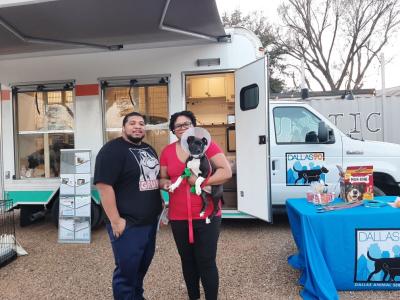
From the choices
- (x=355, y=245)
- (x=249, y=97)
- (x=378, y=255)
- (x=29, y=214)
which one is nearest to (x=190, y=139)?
(x=355, y=245)

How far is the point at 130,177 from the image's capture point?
2.52 metres

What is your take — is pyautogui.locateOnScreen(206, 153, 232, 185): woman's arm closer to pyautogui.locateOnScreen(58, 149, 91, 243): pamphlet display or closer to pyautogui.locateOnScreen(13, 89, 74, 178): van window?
pyautogui.locateOnScreen(58, 149, 91, 243): pamphlet display

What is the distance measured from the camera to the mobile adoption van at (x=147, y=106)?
461 centimetres

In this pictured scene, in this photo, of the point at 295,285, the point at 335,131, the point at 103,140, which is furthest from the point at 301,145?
the point at 103,140

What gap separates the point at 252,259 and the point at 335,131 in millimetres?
2198

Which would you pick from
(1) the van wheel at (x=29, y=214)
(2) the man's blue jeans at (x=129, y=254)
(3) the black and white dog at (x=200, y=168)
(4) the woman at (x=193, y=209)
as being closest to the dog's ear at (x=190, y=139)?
(3) the black and white dog at (x=200, y=168)

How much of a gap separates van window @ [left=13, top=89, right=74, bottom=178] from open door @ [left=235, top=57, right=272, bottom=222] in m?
2.49

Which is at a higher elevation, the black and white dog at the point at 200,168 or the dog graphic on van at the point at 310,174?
the black and white dog at the point at 200,168

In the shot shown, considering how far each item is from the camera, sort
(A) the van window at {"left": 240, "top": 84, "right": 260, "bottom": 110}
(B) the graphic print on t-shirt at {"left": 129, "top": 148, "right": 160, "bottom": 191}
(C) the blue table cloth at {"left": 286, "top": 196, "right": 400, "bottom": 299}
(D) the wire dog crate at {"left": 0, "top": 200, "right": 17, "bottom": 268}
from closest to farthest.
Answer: (B) the graphic print on t-shirt at {"left": 129, "top": 148, "right": 160, "bottom": 191} → (C) the blue table cloth at {"left": 286, "top": 196, "right": 400, "bottom": 299} → (D) the wire dog crate at {"left": 0, "top": 200, "right": 17, "bottom": 268} → (A) the van window at {"left": 240, "top": 84, "right": 260, "bottom": 110}

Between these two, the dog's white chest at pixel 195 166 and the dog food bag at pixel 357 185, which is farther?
the dog food bag at pixel 357 185

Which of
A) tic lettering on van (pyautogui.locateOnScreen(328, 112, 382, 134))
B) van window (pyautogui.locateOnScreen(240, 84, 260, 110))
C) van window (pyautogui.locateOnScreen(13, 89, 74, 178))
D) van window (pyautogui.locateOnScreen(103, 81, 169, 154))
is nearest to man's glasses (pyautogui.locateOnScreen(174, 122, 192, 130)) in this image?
van window (pyautogui.locateOnScreen(240, 84, 260, 110))

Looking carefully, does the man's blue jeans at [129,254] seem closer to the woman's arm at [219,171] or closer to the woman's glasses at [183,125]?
the woman's arm at [219,171]

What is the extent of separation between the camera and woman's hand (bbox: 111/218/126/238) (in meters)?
2.46

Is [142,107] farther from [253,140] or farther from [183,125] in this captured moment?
[183,125]
